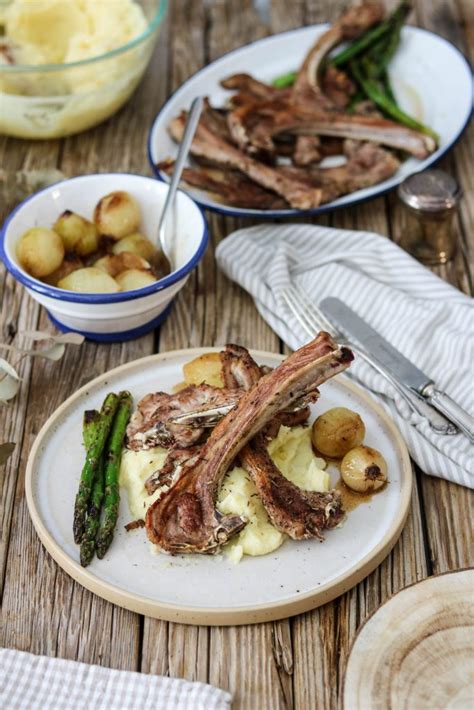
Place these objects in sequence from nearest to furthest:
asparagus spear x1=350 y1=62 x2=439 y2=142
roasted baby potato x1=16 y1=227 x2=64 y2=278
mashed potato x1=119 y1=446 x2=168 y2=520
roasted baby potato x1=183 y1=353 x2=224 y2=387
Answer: mashed potato x1=119 y1=446 x2=168 y2=520 → roasted baby potato x1=183 y1=353 x2=224 y2=387 → roasted baby potato x1=16 y1=227 x2=64 y2=278 → asparagus spear x1=350 y1=62 x2=439 y2=142

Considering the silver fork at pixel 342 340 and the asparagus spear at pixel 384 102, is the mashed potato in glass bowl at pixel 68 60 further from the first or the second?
the silver fork at pixel 342 340

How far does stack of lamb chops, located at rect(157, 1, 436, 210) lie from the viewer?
143 inches

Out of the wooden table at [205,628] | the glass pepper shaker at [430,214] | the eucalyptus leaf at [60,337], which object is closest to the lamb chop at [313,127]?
the wooden table at [205,628]

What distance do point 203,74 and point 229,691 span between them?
9.65 feet

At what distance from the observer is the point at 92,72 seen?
152 inches

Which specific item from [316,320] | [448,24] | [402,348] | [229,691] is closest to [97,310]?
[316,320]

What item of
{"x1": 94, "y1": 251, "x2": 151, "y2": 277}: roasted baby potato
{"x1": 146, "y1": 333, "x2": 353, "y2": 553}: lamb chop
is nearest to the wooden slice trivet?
{"x1": 146, "y1": 333, "x2": 353, "y2": 553}: lamb chop

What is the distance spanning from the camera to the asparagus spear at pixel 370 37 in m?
4.35

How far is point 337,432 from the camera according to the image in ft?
8.61

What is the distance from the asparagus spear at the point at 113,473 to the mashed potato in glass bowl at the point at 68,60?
5.35 ft

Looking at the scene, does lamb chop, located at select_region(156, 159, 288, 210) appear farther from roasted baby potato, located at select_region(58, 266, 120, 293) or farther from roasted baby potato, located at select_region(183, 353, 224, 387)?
roasted baby potato, located at select_region(183, 353, 224, 387)

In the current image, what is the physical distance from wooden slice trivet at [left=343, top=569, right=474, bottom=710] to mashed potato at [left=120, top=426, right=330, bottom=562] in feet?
1.20

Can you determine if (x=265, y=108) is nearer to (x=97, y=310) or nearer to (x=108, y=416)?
(x=97, y=310)

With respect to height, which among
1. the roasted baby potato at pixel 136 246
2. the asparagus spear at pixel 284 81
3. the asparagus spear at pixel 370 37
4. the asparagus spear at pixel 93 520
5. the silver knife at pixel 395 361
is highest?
the asparagus spear at pixel 370 37
